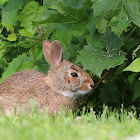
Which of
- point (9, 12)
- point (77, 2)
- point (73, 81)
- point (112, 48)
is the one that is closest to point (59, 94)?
point (73, 81)

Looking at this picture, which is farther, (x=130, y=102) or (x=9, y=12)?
(x=9, y=12)

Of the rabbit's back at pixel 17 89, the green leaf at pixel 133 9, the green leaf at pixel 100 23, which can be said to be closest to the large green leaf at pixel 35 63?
the rabbit's back at pixel 17 89

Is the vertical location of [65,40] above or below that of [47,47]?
above

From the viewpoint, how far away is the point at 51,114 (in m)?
3.96

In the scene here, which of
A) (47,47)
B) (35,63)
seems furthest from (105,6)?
(35,63)

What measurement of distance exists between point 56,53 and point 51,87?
442 mm

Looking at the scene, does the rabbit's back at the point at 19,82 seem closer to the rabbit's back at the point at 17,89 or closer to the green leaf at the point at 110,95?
the rabbit's back at the point at 17,89

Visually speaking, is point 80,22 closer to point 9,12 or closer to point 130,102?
point 130,102

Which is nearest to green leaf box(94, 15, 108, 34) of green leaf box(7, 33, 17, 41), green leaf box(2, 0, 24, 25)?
green leaf box(7, 33, 17, 41)

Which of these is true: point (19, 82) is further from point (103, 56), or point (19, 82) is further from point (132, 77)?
point (132, 77)

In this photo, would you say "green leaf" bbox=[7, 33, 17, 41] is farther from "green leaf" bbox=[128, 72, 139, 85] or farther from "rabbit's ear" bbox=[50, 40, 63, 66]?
"green leaf" bbox=[128, 72, 139, 85]

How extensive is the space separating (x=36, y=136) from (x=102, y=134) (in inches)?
16.4

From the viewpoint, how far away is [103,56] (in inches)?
164

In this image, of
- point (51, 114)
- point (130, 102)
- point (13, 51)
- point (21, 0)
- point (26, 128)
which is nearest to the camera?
point (26, 128)
